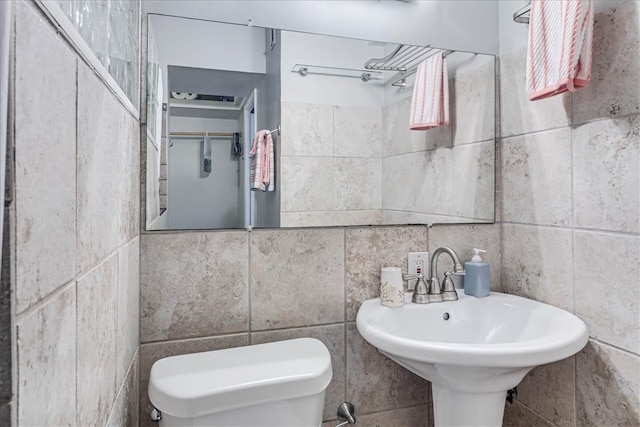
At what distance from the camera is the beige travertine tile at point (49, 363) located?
1.17 feet

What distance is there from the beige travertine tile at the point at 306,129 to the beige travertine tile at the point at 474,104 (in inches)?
19.9

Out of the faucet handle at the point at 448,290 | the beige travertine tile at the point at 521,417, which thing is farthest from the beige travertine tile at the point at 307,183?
the beige travertine tile at the point at 521,417

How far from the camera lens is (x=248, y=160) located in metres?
1.19

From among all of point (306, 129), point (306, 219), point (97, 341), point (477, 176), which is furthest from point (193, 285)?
point (477, 176)

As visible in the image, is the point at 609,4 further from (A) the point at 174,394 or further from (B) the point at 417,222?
(A) the point at 174,394

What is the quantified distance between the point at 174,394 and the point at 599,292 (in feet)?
3.64

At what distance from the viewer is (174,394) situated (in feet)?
2.71

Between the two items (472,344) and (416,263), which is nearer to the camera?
(472,344)

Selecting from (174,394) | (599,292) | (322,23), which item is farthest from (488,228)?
(174,394)

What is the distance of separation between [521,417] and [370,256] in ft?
2.48

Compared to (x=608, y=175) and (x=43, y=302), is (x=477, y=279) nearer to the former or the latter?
(x=608, y=175)

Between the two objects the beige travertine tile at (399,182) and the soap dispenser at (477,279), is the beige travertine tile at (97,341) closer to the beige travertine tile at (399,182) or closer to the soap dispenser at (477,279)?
the beige travertine tile at (399,182)

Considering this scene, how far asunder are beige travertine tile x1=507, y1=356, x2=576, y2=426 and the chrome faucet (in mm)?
358

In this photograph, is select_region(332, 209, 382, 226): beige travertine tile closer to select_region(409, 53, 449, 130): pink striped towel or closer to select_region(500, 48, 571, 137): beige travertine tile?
select_region(409, 53, 449, 130): pink striped towel
